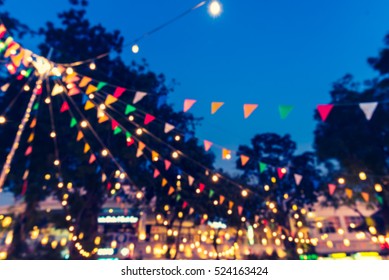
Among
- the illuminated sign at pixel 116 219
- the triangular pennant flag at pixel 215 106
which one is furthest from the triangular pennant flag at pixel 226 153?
the illuminated sign at pixel 116 219

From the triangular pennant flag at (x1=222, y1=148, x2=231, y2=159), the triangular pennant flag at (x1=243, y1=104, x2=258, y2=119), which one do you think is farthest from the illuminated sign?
the triangular pennant flag at (x1=243, y1=104, x2=258, y2=119)

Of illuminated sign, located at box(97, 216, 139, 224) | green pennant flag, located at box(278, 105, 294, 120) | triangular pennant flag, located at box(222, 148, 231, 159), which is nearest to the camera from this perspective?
green pennant flag, located at box(278, 105, 294, 120)

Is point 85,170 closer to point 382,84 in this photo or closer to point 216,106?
point 216,106

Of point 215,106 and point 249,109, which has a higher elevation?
point 215,106

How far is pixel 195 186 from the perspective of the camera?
16.2 metres

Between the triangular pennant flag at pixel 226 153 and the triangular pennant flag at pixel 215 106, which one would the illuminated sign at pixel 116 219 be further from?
the triangular pennant flag at pixel 215 106

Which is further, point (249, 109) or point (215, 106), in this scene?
point (215, 106)

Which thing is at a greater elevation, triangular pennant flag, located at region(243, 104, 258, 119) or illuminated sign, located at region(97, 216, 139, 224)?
illuminated sign, located at region(97, 216, 139, 224)

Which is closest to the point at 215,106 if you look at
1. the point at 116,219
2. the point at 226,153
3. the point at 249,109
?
the point at 249,109

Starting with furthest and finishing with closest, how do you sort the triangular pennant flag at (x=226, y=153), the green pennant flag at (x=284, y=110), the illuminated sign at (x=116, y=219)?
1. the illuminated sign at (x=116, y=219)
2. the triangular pennant flag at (x=226, y=153)
3. the green pennant flag at (x=284, y=110)

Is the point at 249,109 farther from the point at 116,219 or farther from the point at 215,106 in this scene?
the point at 116,219

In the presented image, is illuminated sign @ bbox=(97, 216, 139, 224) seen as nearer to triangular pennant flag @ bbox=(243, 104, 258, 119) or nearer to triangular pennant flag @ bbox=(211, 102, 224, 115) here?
triangular pennant flag @ bbox=(211, 102, 224, 115)

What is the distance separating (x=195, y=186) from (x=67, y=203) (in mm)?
7194

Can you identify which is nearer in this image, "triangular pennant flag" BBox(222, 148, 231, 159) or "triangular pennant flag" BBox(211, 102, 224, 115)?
"triangular pennant flag" BBox(211, 102, 224, 115)
